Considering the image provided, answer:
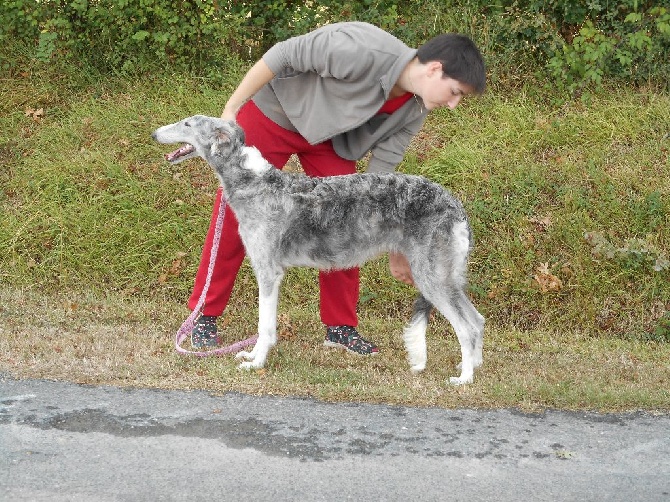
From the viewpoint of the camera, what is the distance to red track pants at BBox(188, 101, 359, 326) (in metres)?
5.89

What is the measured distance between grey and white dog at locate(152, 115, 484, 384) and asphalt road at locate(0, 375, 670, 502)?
79cm

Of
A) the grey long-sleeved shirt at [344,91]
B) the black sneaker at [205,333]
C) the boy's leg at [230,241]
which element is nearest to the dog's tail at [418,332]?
Answer: the grey long-sleeved shirt at [344,91]

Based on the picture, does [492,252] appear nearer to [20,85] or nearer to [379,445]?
[379,445]

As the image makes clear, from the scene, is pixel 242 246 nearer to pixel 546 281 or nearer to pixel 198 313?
pixel 198 313

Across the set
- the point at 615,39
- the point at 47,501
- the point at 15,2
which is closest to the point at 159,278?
the point at 15,2

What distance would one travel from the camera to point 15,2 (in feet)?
32.5

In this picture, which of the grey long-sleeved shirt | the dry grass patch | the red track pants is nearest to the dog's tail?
the dry grass patch

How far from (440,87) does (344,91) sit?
1.88 ft

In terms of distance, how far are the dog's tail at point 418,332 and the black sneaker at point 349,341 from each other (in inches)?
20.7

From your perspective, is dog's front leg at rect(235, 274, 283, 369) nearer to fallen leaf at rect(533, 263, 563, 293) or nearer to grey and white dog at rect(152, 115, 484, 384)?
grey and white dog at rect(152, 115, 484, 384)

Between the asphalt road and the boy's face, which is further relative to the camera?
the boy's face

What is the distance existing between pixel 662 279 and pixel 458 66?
3.32m

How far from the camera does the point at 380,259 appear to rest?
8.01 meters

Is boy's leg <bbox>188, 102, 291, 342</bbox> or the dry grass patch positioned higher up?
boy's leg <bbox>188, 102, 291, 342</bbox>
